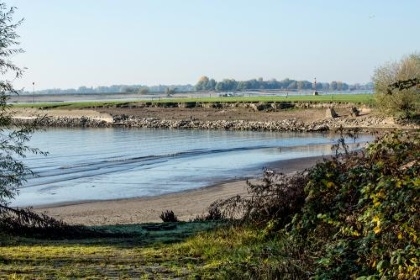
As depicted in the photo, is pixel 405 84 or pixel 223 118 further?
pixel 223 118

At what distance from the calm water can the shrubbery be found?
85.1 feet

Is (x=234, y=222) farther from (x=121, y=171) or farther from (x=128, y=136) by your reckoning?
(x=128, y=136)

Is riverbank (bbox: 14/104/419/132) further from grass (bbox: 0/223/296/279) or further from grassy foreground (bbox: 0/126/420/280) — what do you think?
grassy foreground (bbox: 0/126/420/280)

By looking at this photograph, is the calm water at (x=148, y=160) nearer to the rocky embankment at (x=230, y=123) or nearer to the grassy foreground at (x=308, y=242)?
the rocky embankment at (x=230, y=123)

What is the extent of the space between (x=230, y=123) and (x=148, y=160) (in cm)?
4266

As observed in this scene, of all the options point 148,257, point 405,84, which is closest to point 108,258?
point 148,257

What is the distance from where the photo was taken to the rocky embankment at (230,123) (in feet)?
265

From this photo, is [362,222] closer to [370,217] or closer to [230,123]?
[370,217]

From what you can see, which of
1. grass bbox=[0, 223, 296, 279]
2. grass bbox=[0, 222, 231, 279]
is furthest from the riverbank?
grass bbox=[0, 223, 296, 279]

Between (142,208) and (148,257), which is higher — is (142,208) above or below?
below

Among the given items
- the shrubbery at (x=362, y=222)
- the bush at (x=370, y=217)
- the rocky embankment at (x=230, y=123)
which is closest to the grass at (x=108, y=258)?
the shrubbery at (x=362, y=222)

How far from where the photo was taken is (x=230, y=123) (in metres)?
94.0

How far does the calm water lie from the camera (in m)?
36.5

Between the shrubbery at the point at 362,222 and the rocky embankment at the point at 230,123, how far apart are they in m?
64.4
